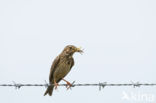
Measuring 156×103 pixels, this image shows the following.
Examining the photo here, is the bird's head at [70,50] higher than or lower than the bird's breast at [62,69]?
higher

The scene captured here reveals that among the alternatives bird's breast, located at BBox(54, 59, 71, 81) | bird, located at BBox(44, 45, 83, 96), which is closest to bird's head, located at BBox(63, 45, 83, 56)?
bird, located at BBox(44, 45, 83, 96)

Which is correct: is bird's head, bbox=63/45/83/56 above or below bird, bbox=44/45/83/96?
above

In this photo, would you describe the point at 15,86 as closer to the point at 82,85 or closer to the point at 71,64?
the point at 82,85

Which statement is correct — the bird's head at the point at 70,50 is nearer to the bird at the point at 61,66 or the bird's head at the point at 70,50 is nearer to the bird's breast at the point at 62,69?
the bird at the point at 61,66

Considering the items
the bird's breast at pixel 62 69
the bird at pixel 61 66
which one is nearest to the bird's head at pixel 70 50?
the bird at pixel 61 66

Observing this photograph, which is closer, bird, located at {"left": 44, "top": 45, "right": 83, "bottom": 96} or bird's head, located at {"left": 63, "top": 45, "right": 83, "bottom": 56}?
bird's head, located at {"left": 63, "top": 45, "right": 83, "bottom": 56}

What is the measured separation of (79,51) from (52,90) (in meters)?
1.25

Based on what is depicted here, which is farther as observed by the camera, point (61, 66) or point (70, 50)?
point (61, 66)

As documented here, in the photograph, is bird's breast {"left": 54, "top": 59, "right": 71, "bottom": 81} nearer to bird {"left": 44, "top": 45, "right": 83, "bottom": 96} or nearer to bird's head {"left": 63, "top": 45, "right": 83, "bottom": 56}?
bird {"left": 44, "top": 45, "right": 83, "bottom": 96}

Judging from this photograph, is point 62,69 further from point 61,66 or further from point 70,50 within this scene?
point 70,50

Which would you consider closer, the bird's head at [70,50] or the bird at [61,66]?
the bird's head at [70,50]

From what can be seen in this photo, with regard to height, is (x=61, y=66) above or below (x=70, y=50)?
below

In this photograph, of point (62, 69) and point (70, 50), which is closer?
point (70, 50)

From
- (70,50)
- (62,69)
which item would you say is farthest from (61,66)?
(70,50)
